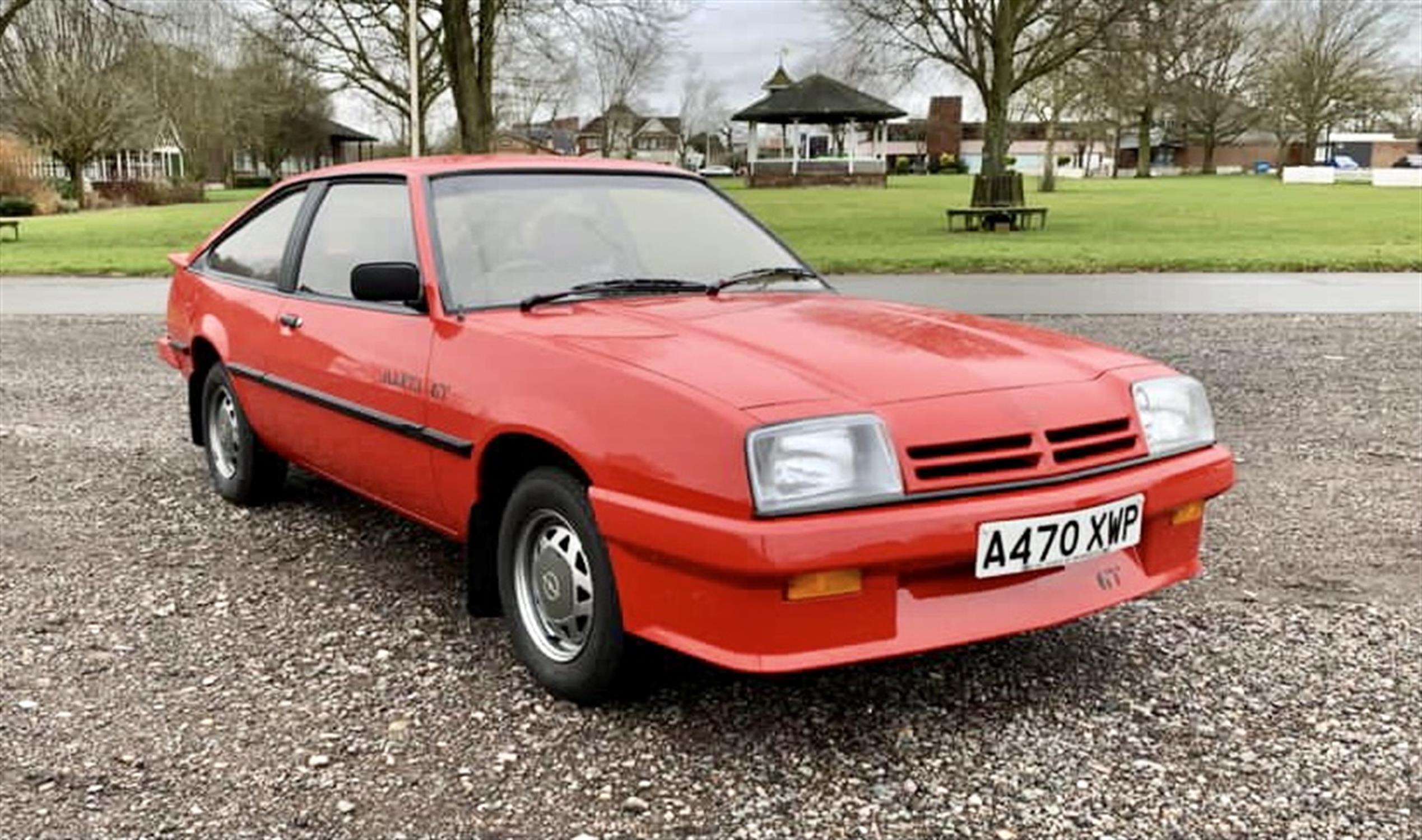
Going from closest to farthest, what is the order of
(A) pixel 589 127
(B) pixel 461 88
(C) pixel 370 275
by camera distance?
1. (C) pixel 370 275
2. (B) pixel 461 88
3. (A) pixel 589 127

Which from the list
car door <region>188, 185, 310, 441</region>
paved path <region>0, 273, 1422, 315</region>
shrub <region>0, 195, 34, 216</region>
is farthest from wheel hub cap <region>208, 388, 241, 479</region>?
shrub <region>0, 195, 34, 216</region>

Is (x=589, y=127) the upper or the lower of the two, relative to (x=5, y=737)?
upper

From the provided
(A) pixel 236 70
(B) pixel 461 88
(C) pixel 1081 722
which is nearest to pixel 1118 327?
(C) pixel 1081 722

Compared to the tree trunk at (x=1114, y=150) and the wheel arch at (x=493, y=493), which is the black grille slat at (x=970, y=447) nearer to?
the wheel arch at (x=493, y=493)

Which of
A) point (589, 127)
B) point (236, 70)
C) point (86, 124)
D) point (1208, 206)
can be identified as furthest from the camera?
point (589, 127)

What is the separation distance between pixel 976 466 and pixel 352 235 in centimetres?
258

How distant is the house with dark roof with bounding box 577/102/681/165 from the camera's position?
73312 millimetres

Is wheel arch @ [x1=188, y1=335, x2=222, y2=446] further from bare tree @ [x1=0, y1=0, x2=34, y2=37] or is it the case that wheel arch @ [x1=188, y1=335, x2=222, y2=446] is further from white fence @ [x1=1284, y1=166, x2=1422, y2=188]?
white fence @ [x1=1284, y1=166, x2=1422, y2=188]

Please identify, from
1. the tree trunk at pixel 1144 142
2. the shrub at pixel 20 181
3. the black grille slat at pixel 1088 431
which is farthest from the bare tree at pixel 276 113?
the tree trunk at pixel 1144 142

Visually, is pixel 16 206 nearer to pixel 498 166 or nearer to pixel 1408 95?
pixel 498 166

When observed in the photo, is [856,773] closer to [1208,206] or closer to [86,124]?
[1208,206]

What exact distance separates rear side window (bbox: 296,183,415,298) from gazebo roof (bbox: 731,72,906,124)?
49.4 m

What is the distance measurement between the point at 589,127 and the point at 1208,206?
6805 cm

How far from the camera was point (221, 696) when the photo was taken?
3.29m
